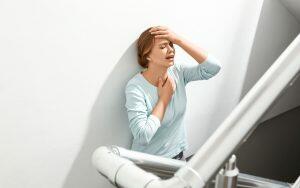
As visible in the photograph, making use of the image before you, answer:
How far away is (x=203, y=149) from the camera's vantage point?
1.41ft

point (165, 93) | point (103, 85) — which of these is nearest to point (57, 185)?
point (103, 85)

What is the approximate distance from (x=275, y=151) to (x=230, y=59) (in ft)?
2.94

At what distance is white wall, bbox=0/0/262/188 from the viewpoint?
136 cm

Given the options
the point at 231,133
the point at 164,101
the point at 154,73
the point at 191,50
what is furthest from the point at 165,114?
the point at 231,133

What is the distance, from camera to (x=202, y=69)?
1890mm

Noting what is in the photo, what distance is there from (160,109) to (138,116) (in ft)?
0.45

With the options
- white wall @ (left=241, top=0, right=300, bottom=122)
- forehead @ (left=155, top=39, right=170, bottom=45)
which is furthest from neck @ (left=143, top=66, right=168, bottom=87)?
white wall @ (left=241, top=0, right=300, bottom=122)

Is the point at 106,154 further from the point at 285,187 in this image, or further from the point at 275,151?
the point at 275,151

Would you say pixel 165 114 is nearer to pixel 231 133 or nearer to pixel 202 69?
pixel 202 69

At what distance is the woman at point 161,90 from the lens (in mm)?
1713

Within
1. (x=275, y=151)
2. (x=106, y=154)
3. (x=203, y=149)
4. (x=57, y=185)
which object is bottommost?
(x=57, y=185)

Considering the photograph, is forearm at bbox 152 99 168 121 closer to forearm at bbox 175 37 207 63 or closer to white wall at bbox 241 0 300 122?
forearm at bbox 175 37 207 63

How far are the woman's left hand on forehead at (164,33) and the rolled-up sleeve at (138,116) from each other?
0.24 metres

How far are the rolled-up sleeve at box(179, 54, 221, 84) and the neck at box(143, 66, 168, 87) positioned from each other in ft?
0.53
